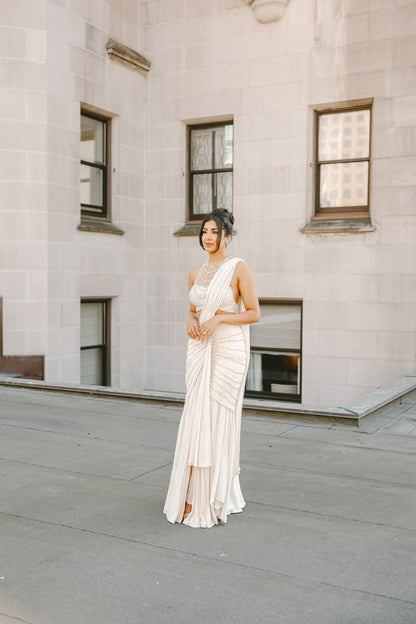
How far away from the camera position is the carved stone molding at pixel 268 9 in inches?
469

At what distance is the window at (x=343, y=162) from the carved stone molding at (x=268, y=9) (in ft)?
6.08

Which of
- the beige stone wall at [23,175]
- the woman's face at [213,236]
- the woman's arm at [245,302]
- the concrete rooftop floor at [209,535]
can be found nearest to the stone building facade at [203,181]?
the beige stone wall at [23,175]

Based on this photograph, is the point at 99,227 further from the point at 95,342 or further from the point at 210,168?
the point at 210,168

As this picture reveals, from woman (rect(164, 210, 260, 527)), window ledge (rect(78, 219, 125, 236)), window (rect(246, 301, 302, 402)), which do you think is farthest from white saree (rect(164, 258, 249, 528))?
window (rect(246, 301, 302, 402))

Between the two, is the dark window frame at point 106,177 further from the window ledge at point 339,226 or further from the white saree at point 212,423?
the white saree at point 212,423

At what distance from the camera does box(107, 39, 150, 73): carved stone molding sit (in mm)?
12375

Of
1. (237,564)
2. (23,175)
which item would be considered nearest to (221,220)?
(237,564)

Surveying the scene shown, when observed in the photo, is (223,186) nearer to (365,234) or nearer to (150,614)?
(365,234)

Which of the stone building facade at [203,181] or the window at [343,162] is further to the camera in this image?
the window at [343,162]

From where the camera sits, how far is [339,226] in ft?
38.5

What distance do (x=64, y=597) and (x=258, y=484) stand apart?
2.37 metres

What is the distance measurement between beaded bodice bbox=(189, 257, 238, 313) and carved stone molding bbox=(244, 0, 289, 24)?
8685mm

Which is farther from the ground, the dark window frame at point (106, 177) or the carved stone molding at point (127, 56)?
the carved stone molding at point (127, 56)

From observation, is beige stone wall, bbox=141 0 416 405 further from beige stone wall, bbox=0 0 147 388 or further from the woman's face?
the woman's face
